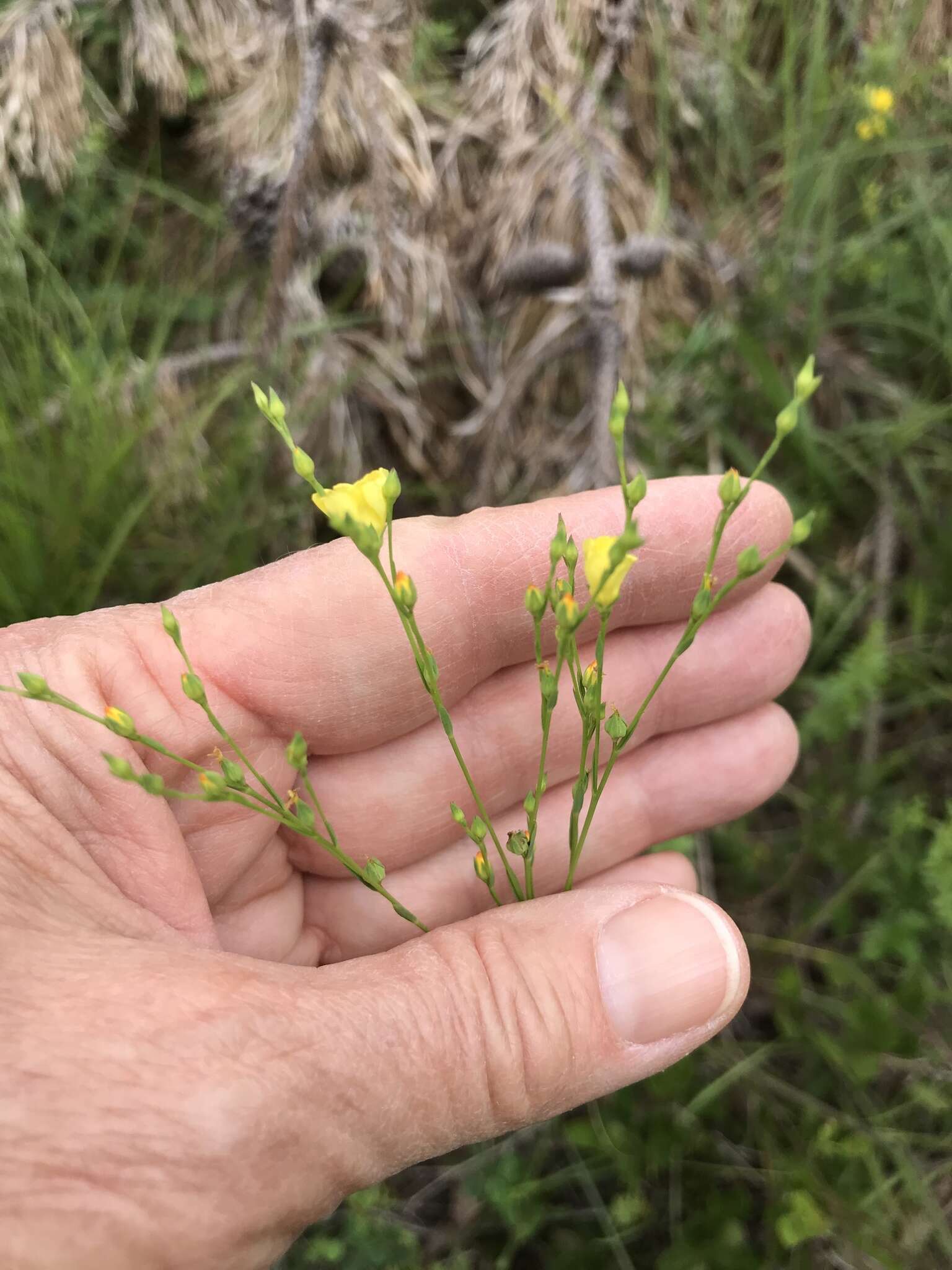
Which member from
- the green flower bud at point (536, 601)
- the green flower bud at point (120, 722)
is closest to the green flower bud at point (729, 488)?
the green flower bud at point (536, 601)

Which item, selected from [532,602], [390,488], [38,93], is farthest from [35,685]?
[38,93]

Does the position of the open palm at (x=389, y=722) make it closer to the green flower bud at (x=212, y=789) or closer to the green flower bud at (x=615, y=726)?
the green flower bud at (x=212, y=789)

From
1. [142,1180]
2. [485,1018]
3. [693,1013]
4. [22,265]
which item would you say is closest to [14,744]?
[142,1180]

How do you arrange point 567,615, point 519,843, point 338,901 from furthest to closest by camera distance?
1. point 338,901
2. point 519,843
3. point 567,615

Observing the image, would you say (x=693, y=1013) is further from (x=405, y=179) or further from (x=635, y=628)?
(x=405, y=179)

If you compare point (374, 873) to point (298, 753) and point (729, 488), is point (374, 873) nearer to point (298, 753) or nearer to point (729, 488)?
point (298, 753)

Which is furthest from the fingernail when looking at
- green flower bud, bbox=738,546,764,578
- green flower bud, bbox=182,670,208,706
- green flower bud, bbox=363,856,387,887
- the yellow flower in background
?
the yellow flower in background

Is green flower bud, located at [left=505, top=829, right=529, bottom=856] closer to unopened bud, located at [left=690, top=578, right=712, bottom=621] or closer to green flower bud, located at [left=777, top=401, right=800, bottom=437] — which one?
unopened bud, located at [left=690, top=578, right=712, bottom=621]
